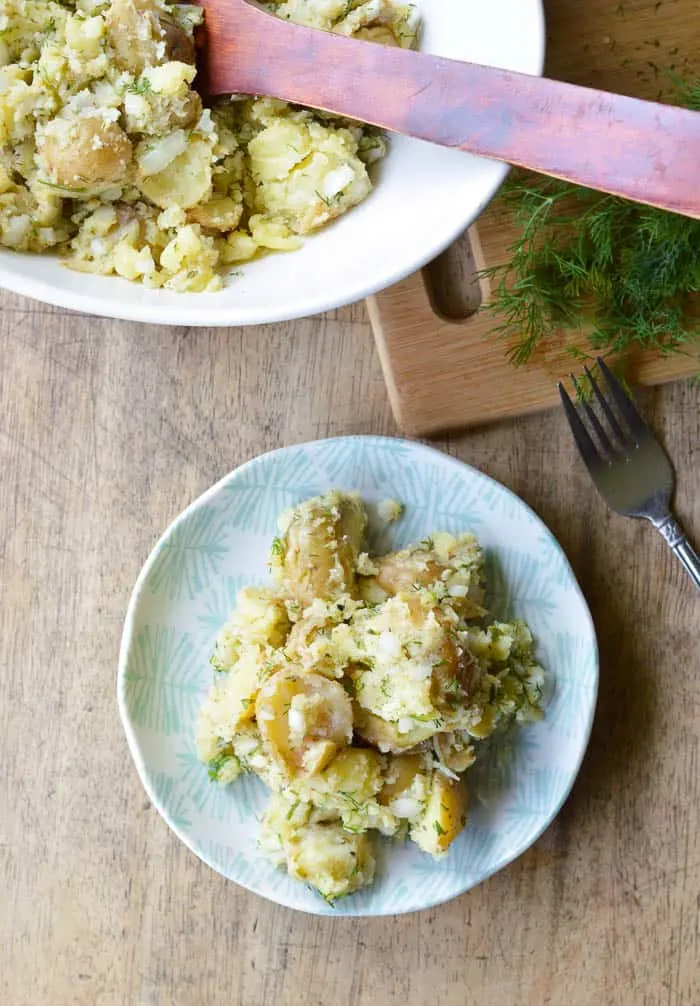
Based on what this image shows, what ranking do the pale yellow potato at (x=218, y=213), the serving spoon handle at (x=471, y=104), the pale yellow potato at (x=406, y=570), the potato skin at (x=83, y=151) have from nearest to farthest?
1. the serving spoon handle at (x=471, y=104)
2. the potato skin at (x=83, y=151)
3. the pale yellow potato at (x=218, y=213)
4. the pale yellow potato at (x=406, y=570)

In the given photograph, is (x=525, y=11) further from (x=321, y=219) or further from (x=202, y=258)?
(x=202, y=258)

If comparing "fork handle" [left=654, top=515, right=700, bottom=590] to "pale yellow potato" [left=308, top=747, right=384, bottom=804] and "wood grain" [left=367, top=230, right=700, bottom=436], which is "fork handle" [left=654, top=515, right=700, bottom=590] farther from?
"pale yellow potato" [left=308, top=747, right=384, bottom=804]

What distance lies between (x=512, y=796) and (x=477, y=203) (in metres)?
1.03

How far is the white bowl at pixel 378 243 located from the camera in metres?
1.41

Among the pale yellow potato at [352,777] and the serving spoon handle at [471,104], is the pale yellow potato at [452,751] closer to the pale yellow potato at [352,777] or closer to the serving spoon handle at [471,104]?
the pale yellow potato at [352,777]

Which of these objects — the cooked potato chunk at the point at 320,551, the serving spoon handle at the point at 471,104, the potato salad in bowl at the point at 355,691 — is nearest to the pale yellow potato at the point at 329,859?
the potato salad in bowl at the point at 355,691

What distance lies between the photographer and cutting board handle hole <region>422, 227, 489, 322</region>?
6.27 feet

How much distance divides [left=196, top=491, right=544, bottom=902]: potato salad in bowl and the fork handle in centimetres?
31

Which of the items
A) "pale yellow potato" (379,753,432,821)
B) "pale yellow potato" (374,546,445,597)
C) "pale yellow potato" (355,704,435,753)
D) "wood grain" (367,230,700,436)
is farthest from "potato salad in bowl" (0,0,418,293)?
"pale yellow potato" (379,753,432,821)

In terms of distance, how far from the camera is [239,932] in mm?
2002

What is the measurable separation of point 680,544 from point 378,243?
808mm

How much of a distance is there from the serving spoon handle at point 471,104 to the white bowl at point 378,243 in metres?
0.05

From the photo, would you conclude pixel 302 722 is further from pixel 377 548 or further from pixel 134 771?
pixel 134 771

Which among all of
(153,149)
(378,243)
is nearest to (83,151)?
(153,149)
